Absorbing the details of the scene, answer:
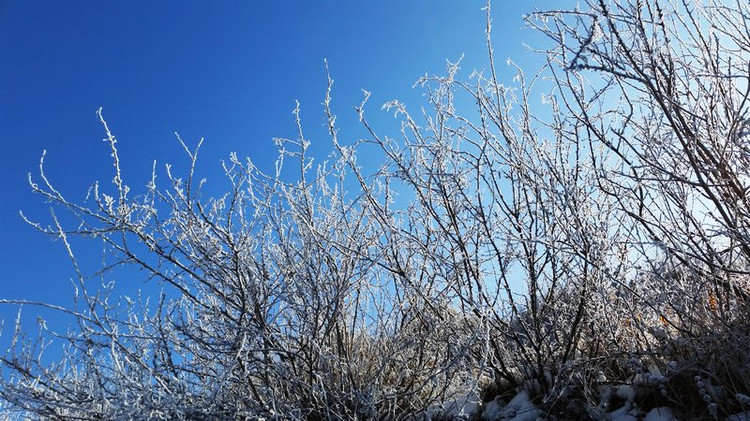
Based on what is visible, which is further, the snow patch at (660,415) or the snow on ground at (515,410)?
the snow on ground at (515,410)

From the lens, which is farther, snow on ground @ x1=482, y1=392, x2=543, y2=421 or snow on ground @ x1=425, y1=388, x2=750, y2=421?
snow on ground @ x1=482, y1=392, x2=543, y2=421

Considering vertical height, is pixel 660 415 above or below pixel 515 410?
below

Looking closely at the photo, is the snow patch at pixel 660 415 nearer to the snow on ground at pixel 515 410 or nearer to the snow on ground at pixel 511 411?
the snow on ground at pixel 511 411

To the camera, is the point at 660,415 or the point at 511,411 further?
the point at 511,411

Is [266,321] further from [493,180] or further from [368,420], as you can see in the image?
[493,180]

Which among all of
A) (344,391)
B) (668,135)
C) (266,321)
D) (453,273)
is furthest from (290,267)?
(668,135)

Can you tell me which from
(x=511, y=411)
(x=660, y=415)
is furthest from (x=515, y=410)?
(x=660, y=415)

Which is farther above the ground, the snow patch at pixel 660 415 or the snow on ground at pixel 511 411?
the snow on ground at pixel 511 411

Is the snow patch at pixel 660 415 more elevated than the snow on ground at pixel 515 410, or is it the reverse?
the snow on ground at pixel 515 410

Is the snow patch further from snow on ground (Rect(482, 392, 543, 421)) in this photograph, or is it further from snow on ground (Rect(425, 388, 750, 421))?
snow on ground (Rect(482, 392, 543, 421))

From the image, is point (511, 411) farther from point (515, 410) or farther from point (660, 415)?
point (660, 415)

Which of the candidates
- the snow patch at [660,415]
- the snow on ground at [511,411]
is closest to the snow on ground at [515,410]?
the snow on ground at [511,411]

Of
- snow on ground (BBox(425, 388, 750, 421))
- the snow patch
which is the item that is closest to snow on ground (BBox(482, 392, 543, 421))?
snow on ground (BBox(425, 388, 750, 421))

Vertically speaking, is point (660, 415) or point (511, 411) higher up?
point (511, 411)
